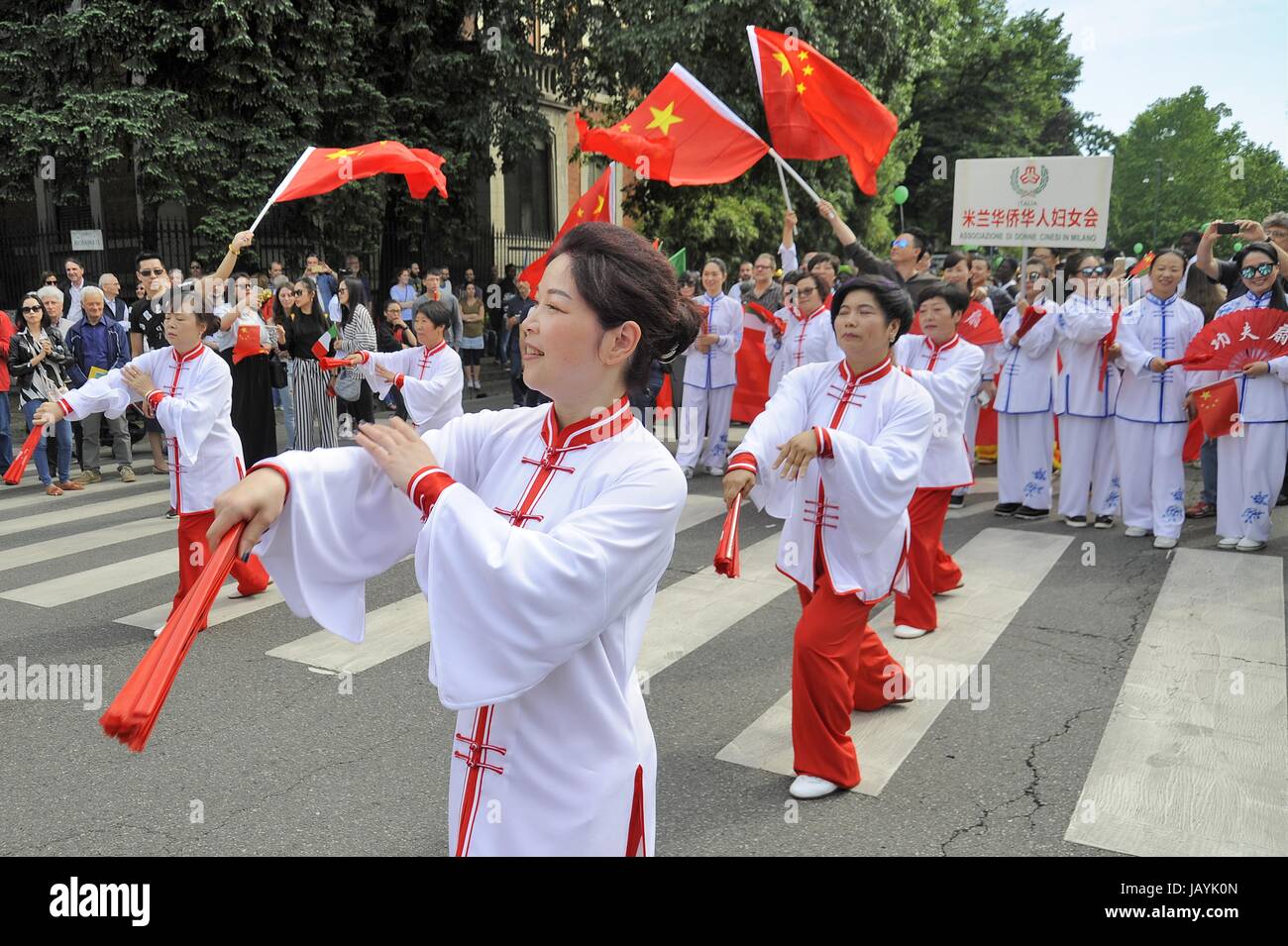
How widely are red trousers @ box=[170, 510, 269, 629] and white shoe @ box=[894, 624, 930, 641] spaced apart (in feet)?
12.2

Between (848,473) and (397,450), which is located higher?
(397,450)

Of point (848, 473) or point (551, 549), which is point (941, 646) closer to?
point (848, 473)

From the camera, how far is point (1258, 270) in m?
7.67

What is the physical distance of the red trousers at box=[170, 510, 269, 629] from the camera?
20.0 ft

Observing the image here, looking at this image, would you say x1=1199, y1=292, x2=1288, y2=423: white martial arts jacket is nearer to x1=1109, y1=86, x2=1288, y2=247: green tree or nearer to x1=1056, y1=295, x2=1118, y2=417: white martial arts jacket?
x1=1056, y1=295, x2=1118, y2=417: white martial arts jacket

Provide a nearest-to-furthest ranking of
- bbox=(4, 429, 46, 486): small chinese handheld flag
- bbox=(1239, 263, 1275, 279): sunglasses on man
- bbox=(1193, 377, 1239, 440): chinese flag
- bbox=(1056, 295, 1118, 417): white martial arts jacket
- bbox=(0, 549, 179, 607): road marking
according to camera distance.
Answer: bbox=(4, 429, 46, 486): small chinese handheld flag → bbox=(0, 549, 179, 607): road marking → bbox=(1239, 263, 1275, 279): sunglasses on man → bbox=(1193, 377, 1239, 440): chinese flag → bbox=(1056, 295, 1118, 417): white martial arts jacket

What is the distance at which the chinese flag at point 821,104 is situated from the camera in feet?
28.5

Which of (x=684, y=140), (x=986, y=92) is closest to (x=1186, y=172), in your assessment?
(x=986, y=92)

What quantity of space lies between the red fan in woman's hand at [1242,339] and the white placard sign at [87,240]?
50.5ft

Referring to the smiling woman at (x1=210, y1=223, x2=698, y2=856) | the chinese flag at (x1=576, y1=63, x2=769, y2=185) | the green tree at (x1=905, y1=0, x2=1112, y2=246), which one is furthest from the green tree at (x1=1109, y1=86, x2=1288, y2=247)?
the smiling woman at (x1=210, y1=223, x2=698, y2=856)

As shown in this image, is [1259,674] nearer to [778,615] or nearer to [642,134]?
[778,615]

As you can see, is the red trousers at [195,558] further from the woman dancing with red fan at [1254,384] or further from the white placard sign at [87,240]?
the white placard sign at [87,240]

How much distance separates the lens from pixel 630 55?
62.0ft

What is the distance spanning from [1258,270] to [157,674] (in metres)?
8.16
